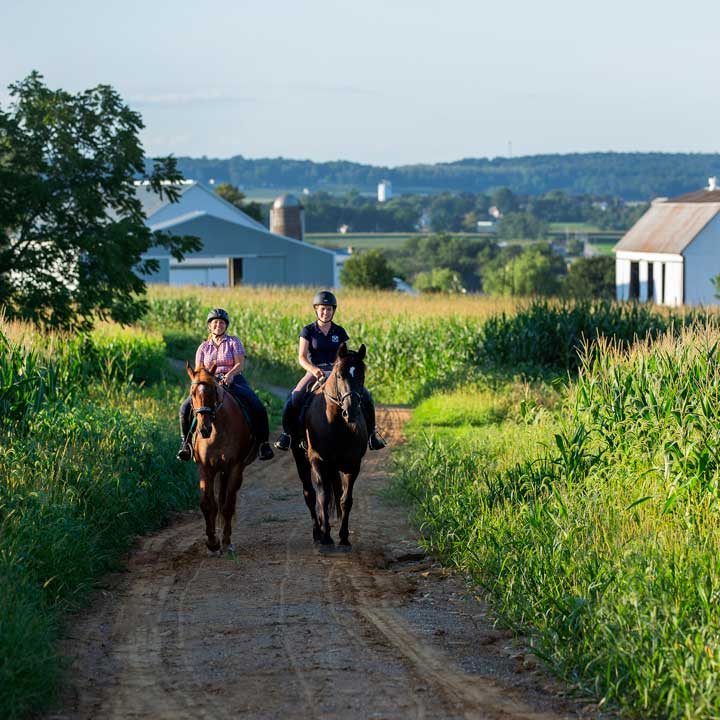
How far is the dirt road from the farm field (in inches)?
12.4

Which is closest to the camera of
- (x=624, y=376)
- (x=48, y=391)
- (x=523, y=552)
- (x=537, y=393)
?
(x=523, y=552)

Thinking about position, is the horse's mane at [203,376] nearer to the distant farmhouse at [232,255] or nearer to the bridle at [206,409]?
the bridle at [206,409]

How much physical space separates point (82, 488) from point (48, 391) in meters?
4.68

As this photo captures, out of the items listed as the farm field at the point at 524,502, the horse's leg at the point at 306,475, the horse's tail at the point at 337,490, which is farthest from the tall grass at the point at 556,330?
the horse's tail at the point at 337,490

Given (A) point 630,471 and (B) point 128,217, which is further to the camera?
(B) point 128,217

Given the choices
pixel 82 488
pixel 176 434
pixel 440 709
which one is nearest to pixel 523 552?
pixel 440 709

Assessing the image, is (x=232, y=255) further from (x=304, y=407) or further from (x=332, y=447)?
(x=332, y=447)

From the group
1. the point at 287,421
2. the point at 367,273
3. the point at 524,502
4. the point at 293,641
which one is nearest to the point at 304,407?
the point at 287,421

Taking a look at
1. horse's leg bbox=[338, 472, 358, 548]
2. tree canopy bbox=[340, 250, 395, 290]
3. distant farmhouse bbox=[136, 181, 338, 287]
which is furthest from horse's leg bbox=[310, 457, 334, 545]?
tree canopy bbox=[340, 250, 395, 290]

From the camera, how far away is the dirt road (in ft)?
26.1

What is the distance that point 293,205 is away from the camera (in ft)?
294

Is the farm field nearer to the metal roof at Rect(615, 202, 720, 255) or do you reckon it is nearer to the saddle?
the saddle

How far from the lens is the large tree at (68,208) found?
1011 inches

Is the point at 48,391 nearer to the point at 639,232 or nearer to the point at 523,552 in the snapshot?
the point at 523,552
